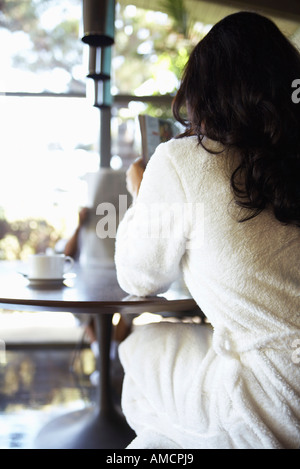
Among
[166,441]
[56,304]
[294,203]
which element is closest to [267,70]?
[294,203]

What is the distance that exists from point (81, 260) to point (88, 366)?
913mm

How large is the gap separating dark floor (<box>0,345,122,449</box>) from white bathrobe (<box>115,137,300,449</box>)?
3.26 ft

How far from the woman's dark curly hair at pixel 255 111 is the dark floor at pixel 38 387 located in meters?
1.32

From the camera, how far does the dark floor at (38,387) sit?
6.35 feet

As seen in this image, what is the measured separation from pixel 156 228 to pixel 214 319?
215mm

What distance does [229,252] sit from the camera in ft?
3.04

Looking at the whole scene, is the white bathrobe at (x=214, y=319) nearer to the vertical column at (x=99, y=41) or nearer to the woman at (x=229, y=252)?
the woman at (x=229, y=252)

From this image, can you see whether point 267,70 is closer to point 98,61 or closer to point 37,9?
point 98,61

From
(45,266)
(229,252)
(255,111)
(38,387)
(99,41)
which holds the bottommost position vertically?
(38,387)

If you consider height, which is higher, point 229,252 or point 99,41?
point 99,41

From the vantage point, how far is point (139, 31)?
17.3 feet

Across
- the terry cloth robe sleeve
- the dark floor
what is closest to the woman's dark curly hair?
the terry cloth robe sleeve

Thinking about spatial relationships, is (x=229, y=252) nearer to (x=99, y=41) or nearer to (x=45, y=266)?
(x=45, y=266)

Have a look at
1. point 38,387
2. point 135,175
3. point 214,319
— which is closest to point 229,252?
point 214,319
